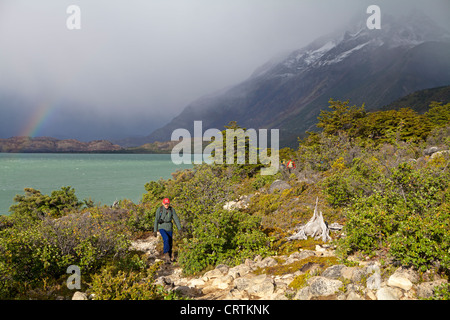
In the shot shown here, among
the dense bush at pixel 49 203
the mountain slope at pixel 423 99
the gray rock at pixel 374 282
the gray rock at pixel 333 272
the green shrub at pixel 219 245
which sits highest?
the mountain slope at pixel 423 99

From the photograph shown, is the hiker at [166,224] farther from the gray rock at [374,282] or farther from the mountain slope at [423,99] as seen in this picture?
the mountain slope at [423,99]

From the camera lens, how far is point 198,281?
6879mm

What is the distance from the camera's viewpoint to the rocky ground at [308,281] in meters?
4.72

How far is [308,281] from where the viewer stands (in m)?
5.32

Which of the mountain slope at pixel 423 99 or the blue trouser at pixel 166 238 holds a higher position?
the mountain slope at pixel 423 99

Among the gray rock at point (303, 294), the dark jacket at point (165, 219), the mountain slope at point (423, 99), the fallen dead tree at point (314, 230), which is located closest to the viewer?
the gray rock at point (303, 294)

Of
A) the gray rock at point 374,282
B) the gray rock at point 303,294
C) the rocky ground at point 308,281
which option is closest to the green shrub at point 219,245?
the rocky ground at point 308,281

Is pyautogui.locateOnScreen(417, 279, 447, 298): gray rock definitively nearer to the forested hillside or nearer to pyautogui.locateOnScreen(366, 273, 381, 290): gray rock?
the forested hillside

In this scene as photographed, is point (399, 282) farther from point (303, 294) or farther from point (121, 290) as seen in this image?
point (121, 290)
